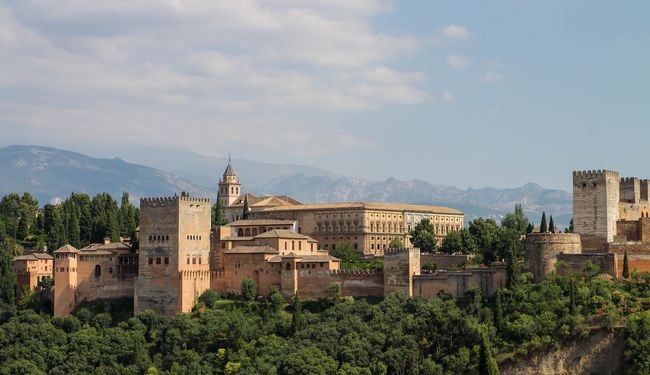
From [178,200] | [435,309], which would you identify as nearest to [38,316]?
[178,200]

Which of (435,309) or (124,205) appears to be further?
(124,205)

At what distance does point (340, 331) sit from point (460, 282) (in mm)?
7831

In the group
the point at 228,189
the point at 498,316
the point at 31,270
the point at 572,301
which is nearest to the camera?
the point at 572,301

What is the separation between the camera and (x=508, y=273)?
56.9 m

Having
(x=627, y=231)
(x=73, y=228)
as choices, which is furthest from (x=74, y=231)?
(x=627, y=231)

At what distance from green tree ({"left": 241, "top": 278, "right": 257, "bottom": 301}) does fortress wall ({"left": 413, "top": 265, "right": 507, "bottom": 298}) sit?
10455 mm

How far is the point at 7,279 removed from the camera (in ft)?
233

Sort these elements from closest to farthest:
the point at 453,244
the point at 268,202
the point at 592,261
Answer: the point at 592,261, the point at 453,244, the point at 268,202

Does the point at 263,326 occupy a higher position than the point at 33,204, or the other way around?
the point at 33,204

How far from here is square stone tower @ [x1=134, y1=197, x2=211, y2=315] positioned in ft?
211

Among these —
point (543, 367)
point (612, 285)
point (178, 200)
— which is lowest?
point (543, 367)

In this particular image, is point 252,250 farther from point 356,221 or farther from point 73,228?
point 356,221

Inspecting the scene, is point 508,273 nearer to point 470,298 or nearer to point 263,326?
point 470,298

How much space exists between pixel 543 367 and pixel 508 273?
6047 mm
